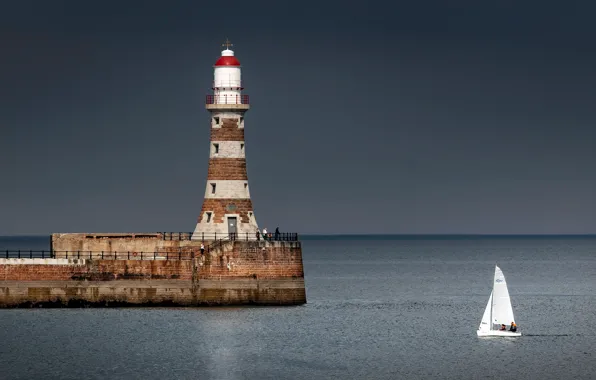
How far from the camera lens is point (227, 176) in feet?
221

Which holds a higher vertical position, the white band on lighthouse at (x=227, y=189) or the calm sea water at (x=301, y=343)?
the white band on lighthouse at (x=227, y=189)

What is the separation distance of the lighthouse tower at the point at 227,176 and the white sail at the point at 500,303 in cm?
1329

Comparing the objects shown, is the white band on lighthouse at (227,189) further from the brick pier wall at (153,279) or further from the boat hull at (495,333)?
the boat hull at (495,333)

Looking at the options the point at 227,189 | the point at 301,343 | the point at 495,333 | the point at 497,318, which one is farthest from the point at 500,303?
the point at 227,189

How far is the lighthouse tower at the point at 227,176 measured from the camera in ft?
221

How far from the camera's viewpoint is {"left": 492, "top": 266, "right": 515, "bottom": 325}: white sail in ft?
199

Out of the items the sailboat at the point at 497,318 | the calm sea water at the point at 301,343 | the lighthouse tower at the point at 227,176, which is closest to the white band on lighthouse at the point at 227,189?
the lighthouse tower at the point at 227,176

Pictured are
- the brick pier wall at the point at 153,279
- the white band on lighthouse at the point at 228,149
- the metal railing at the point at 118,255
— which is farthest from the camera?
the white band on lighthouse at the point at 228,149

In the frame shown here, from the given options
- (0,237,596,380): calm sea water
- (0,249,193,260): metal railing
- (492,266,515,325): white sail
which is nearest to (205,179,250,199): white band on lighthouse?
(0,249,193,260): metal railing

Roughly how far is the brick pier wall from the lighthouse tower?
278 cm

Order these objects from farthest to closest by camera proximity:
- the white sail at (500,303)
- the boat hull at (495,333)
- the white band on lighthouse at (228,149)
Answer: the white band on lighthouse at (228,149), the boat hull at (495,333), the white sail at (500,303)

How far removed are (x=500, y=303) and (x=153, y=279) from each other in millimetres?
16536

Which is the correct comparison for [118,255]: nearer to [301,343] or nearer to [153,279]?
[153,279]

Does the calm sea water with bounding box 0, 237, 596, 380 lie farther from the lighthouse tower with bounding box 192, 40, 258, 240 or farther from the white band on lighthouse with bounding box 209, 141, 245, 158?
the white band on lighthouse with bounding box 209, 141, 245, 158
